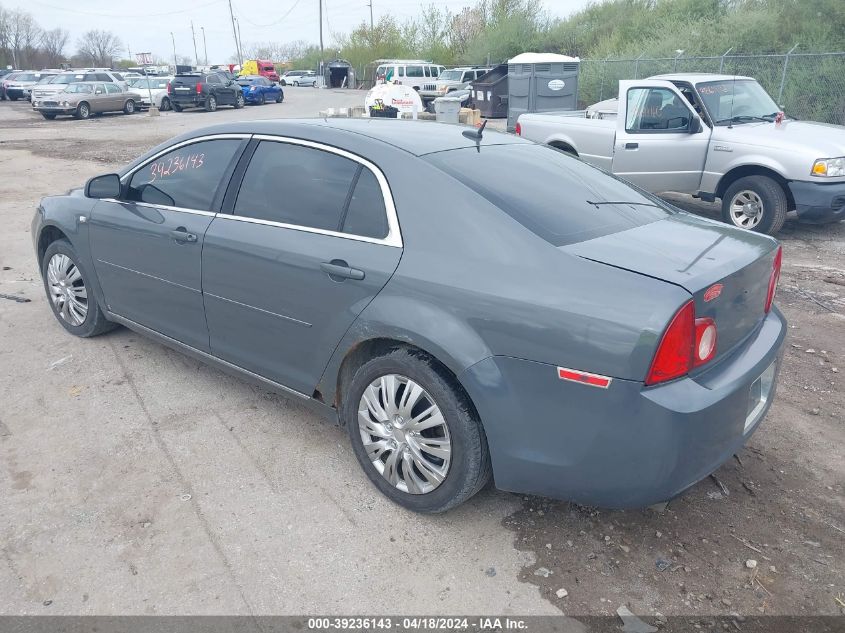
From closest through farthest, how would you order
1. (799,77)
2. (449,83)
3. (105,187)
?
1. (105,187)
2. (799,77)
3. (449,83)

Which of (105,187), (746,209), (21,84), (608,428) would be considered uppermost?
(21,84)

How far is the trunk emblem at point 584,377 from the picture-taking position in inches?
94.5

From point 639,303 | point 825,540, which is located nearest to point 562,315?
point 639,303

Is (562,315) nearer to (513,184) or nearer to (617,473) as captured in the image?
(617,473)

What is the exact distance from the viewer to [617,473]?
249 cm

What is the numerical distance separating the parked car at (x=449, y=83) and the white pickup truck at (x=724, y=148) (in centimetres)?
2494

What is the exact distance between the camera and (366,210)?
3139 millimetres

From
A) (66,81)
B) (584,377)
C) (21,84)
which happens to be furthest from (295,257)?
(21,84)

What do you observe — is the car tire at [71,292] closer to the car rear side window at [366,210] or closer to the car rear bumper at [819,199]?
the car rear side window at [366,210]

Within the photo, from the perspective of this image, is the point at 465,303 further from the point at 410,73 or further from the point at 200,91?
the point at 410,73

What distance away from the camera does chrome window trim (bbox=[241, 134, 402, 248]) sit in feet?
9.87

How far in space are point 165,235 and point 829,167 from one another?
6870mm

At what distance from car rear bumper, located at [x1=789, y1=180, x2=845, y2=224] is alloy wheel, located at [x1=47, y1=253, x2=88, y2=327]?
7157mm

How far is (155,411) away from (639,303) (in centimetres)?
289
